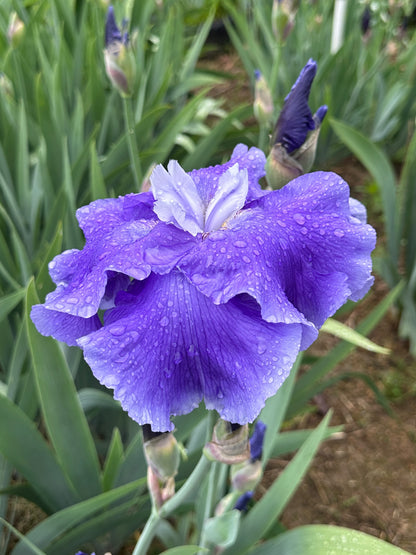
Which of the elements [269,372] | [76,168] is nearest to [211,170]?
[269,372]

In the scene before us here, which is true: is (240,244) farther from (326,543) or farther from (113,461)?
(113,461)

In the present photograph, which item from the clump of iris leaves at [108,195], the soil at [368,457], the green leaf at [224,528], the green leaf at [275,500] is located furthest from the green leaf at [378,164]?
the green leaf at [224,528]

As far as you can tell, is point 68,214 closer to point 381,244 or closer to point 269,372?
point 269,372

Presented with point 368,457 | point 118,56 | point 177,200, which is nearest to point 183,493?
point 177,200

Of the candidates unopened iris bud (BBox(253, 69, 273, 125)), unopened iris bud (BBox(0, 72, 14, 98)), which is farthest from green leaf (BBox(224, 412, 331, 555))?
unopened iris bud (BBox(0, 72, 14, 98))

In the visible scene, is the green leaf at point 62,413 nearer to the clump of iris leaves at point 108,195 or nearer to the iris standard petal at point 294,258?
the clump of iris leaves at point 108,195

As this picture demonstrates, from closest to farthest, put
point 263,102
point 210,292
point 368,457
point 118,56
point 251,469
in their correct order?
point 210,292
point 251,469
point 118,56
point 263,102
point 368,457
